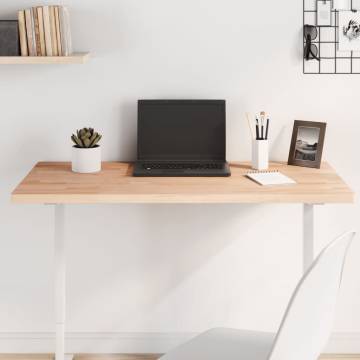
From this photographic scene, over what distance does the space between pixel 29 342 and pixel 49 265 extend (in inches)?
13.7

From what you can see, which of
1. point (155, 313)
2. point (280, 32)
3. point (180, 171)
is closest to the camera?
point (180, 171)

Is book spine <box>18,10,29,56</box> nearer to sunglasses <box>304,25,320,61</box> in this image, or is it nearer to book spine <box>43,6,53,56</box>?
book spine <box>43,6,53,56</box>

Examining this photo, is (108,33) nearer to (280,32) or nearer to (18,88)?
(18,88)

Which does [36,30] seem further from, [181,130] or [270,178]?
[270,178]

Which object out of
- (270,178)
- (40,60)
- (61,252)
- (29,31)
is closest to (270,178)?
(270,178)

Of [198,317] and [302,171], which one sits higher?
[302,171]

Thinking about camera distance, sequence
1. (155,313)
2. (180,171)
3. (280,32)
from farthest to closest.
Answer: (155,313)
(280,32)
(180,171)

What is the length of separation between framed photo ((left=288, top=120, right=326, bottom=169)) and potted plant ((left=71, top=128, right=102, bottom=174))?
77cm

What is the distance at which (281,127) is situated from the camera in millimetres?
3016

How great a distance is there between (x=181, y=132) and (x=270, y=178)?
0.45m

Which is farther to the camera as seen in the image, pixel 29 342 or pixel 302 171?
pixel 29 342

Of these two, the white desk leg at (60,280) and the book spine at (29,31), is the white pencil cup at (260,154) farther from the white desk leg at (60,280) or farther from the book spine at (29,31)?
the book spine at (29,31)

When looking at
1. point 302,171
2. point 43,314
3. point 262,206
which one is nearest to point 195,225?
point 262,206

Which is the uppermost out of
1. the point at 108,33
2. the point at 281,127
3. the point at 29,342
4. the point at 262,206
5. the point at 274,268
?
the point at 108,33
